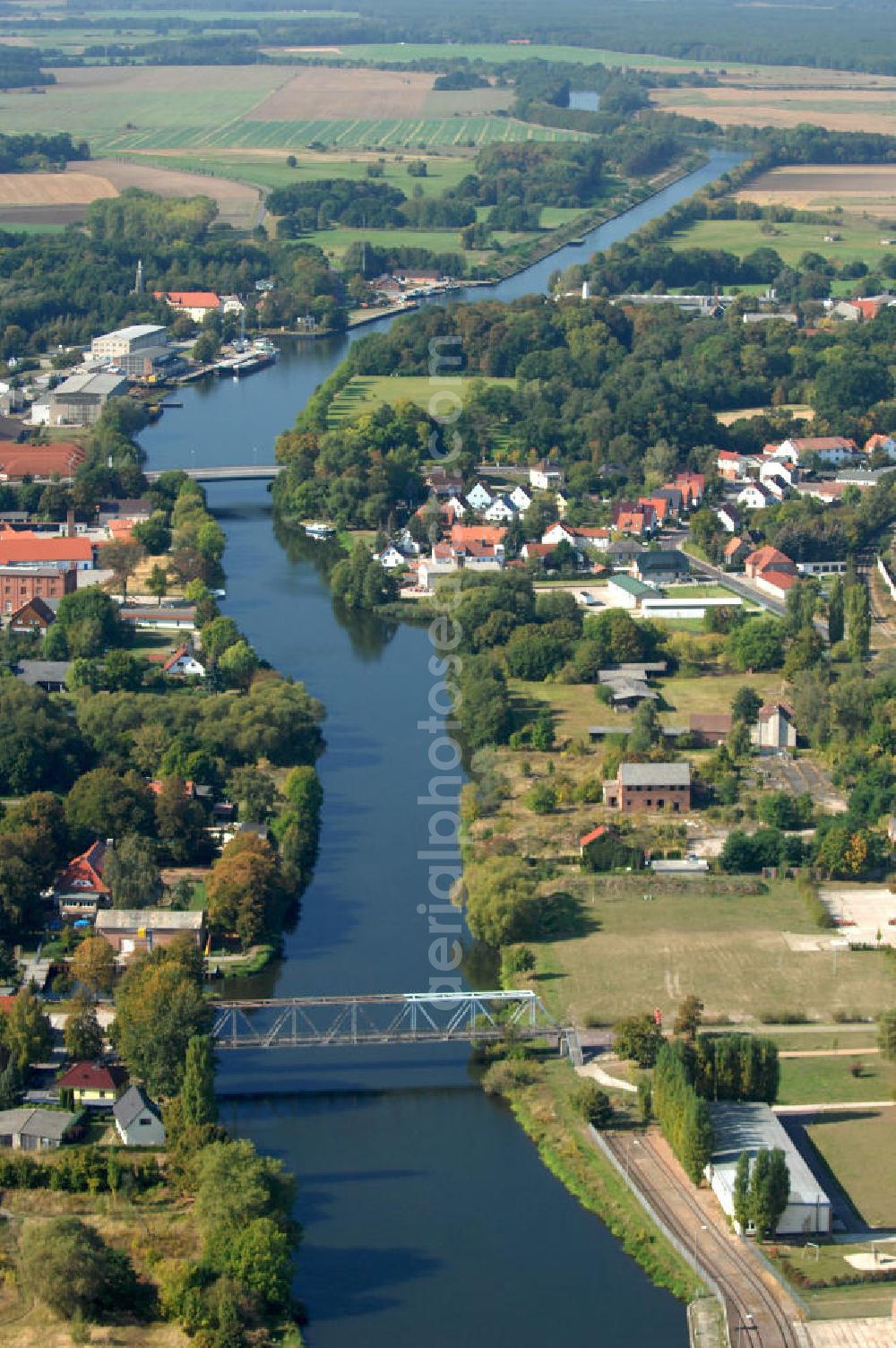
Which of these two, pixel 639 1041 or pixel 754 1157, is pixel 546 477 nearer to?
pixel 639 1041

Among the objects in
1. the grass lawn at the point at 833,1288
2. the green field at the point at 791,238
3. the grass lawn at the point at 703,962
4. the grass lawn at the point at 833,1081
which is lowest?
the green field at the point at 791,238

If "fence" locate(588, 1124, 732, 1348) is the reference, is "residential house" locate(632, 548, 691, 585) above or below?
below

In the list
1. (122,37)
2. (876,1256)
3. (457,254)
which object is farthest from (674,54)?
(876,1256)

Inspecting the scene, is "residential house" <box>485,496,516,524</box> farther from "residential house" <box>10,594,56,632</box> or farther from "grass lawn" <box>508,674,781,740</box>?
"residential house" <box>10,594,56,632</box>

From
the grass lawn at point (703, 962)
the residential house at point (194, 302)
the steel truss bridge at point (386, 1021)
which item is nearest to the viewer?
the steel truss bridge at point (386, 1021)

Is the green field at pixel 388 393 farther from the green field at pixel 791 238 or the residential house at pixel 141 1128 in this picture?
the residential house at pixel 141 1128

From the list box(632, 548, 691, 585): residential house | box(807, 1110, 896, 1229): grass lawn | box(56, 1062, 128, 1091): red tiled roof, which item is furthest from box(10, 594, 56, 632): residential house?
box(807, 1110, 896, 1229): grass lawn

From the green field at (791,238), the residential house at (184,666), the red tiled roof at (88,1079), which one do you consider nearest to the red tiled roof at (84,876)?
the red tiled roof at (88,1079)
